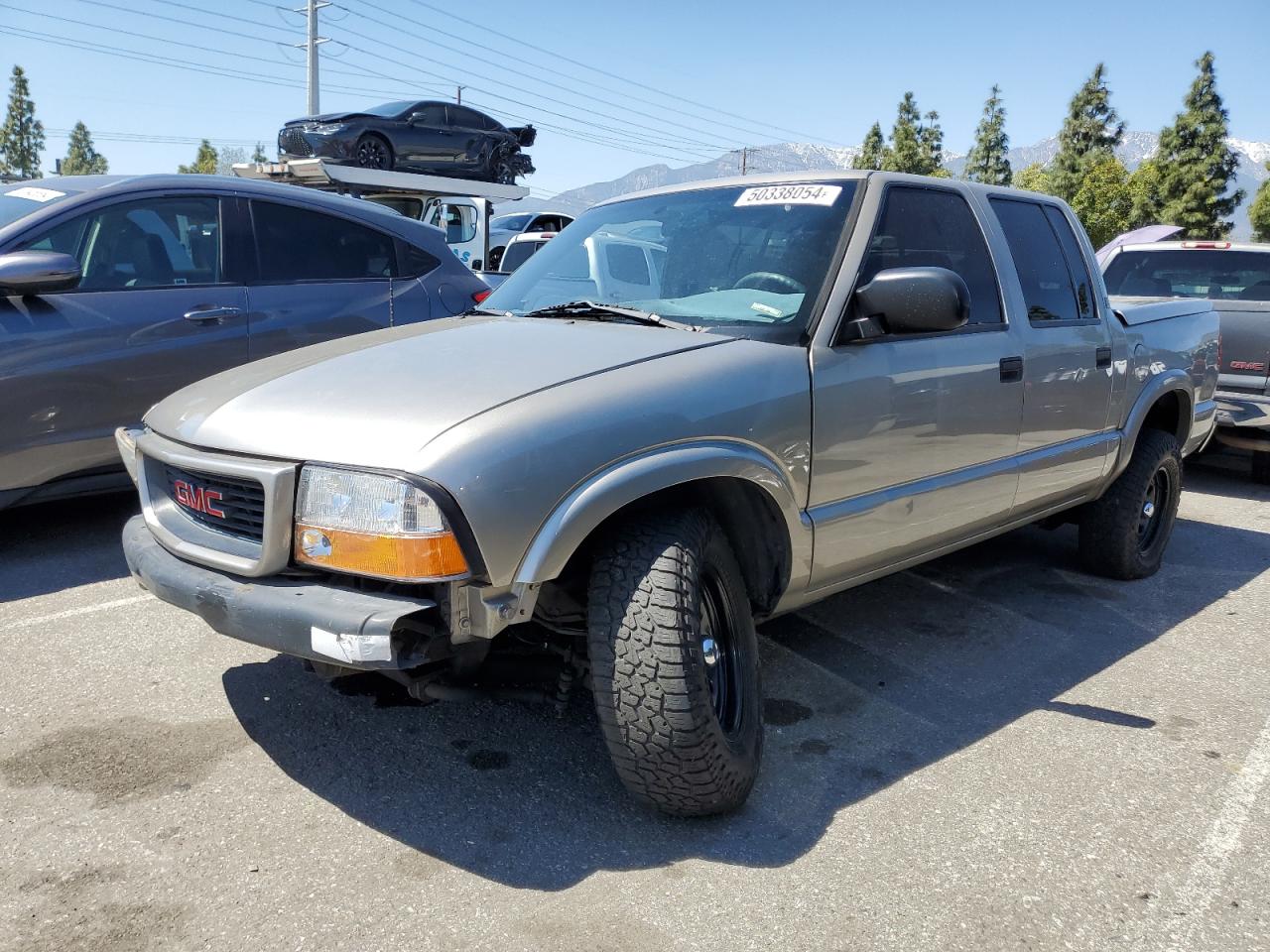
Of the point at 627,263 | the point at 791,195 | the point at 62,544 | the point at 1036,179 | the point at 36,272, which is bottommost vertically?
the point at 62,544

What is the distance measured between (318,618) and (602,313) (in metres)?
1.41

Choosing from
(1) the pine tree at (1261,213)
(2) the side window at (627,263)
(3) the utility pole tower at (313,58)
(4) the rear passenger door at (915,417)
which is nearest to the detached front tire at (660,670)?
(4) the rear passenger door at (915,417)

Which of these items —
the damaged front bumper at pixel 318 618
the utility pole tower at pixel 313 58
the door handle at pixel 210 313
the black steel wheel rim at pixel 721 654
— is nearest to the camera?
the damaged front bumper at pixel 318 618

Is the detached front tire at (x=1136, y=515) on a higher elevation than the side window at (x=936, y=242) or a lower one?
lower

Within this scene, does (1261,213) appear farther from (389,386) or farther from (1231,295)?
(389,386)

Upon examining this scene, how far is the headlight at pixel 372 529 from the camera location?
2.18 meters

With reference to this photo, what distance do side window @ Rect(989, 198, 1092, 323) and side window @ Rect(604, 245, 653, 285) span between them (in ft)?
4.92

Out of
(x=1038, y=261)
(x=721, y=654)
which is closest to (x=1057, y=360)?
(x=1038, y=261)

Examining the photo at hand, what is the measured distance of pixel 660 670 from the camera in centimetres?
234

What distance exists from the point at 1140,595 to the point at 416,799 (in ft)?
11.8

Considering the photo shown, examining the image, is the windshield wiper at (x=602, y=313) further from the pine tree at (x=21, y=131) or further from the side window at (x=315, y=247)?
the pine tree at (x=21, y=131)

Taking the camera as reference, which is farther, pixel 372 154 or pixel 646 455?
pixel 372 154

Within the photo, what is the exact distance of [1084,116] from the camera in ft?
172

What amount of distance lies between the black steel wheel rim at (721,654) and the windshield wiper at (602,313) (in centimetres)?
82
